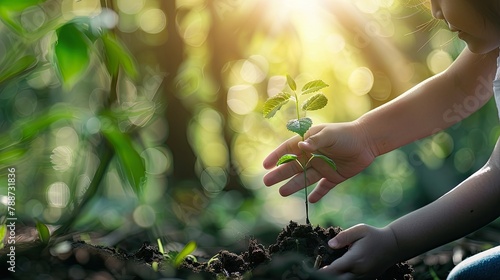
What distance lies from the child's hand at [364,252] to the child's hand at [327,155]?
31 cm

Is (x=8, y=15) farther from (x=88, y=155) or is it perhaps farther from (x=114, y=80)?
(x=88, y=155)

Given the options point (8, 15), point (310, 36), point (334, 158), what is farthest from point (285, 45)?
point (8, 15)

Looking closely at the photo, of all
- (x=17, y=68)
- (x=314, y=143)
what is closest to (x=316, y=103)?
(x=314, y=143)

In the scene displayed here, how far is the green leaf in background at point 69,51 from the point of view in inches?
51.2

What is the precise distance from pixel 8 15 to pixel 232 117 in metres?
1.18

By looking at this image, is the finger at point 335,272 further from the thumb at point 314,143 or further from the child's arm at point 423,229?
the thumb at point 314,143

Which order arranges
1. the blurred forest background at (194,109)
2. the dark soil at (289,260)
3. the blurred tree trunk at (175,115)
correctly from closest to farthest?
1. the dark soil at (289,260)
2. the blurred forest background at (194,109)
3. the blurred tree trunk at (175,115)

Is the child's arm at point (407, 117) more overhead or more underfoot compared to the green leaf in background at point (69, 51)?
more underfoot

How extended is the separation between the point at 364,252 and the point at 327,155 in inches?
16.9

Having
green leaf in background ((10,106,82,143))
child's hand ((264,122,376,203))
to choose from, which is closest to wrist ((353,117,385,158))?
child's hand ((264,122,376,203))

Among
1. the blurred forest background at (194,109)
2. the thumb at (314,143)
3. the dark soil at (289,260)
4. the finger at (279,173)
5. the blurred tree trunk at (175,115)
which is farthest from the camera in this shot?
the blurred tree trunk at (175,115)

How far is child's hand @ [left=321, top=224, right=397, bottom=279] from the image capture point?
4.11 ft

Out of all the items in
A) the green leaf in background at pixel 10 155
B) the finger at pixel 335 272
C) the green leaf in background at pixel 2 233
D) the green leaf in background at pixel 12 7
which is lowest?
the finger at pixel 335 272

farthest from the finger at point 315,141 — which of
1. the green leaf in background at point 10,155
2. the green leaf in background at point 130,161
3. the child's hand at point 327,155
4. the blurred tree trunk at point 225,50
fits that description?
the blurred tree trunk at point 225,50
